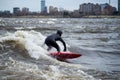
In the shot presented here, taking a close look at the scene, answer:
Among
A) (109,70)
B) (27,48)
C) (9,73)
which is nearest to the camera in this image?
(9,73)

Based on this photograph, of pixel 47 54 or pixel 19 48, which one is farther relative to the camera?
pixel 19 48

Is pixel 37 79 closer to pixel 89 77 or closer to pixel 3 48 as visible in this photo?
pixel 89 77

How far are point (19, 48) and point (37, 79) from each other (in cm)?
863

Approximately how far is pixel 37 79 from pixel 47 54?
564 cm

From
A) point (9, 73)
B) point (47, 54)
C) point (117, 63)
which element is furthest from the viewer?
point (47, 54)

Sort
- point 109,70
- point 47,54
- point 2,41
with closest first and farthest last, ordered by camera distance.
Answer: point 109,70
point 47,54
point 2,41

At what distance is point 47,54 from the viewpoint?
15.9 metres

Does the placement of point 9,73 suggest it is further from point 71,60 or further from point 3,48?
point 3,48

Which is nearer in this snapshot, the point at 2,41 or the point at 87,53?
the point at 87,53

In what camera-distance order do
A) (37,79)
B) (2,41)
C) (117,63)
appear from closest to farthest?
(37,79) < (117,63) < (2,41)

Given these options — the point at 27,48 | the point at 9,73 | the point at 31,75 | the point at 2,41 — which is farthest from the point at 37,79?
the point at 2,41

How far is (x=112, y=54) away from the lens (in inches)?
715

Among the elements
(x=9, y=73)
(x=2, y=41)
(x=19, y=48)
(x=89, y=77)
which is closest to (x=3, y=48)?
(x=19, y=48)

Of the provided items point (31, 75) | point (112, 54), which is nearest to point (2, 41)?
point (112, 54)
